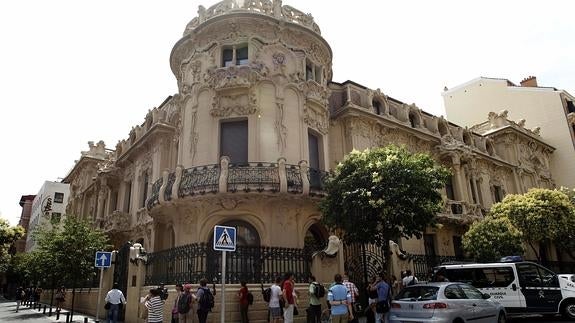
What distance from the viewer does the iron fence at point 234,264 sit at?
42.9 feet

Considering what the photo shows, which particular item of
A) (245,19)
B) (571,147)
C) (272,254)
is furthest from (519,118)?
(272,254)

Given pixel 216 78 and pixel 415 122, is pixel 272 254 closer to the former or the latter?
pixel 216 78

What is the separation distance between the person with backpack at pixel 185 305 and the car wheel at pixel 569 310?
11.4 metres

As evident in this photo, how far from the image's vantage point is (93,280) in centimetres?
2423

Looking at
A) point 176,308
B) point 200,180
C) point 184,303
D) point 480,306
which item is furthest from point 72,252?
point 480,306

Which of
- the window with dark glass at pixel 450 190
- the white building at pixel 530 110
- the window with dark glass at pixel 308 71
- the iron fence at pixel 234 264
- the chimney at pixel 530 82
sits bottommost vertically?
the iron fence at pixel 234 264

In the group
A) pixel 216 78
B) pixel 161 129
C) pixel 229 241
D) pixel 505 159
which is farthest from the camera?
pixel 505 159

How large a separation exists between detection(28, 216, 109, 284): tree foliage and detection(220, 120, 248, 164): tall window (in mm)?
10189

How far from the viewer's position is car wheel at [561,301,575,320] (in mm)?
12867

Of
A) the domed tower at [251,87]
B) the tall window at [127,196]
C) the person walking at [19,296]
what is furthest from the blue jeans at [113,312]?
the person walking at [19,296]

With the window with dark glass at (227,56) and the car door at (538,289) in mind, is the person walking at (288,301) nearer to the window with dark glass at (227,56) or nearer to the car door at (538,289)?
the car door at (538,289)

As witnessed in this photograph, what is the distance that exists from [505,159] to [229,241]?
2905 cm

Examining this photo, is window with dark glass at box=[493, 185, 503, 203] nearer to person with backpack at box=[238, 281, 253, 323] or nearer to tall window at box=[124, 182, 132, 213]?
person with backpack at box=[238, 281, 253, 323]

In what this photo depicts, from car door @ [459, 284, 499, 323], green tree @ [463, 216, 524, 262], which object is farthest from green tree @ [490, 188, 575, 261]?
car door @ [459, 284, 499, 323]
